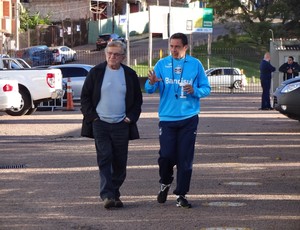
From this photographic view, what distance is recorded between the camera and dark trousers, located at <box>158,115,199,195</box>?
973 centimetres

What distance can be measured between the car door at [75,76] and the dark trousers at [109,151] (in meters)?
21.1

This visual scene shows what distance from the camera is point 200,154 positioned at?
1507 cm

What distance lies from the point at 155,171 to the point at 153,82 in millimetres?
3345

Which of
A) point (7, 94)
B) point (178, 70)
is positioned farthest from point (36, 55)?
point (178, 70)

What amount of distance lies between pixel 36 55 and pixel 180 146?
46078 mm

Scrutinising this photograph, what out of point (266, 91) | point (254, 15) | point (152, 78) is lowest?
point (266, 91)

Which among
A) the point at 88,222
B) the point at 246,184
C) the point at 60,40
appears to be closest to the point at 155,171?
the point at 246,184

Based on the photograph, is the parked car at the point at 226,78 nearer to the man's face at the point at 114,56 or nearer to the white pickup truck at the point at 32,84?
the white pickup truck at the point at 32,84

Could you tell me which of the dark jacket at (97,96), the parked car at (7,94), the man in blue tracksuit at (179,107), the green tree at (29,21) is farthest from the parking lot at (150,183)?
the green tree at (29,21)

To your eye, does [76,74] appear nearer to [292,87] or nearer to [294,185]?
[292,87]

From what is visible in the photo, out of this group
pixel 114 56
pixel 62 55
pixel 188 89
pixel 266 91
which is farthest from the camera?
pixel 62 55

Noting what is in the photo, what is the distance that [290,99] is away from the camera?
1886cm

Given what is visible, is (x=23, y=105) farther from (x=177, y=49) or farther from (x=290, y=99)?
(x=177, y=49)

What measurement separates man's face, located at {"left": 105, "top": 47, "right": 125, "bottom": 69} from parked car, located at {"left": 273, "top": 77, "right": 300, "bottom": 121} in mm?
9514
